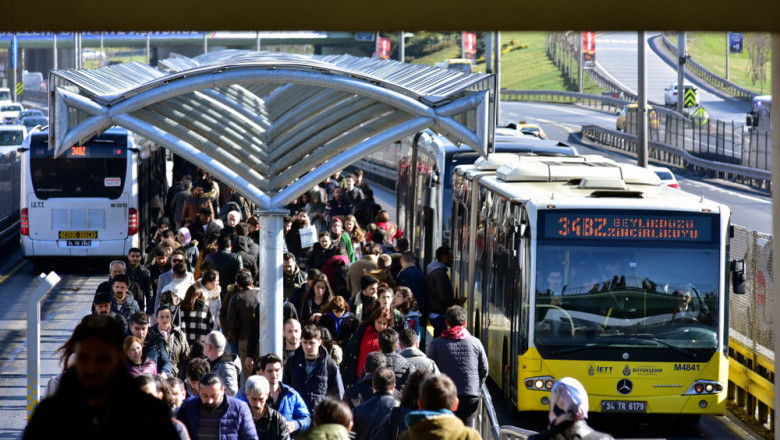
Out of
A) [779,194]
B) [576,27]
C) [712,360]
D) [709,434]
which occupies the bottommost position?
[709,434]

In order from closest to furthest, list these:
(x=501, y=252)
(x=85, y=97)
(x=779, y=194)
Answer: (x=779, y=194) < (x=85, y=97) < (x=501, y=252)

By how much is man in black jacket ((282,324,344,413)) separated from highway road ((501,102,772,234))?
19724 millimetres

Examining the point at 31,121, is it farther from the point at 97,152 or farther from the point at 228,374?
the point at 228,374

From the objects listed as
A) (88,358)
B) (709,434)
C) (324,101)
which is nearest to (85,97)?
(324,101)

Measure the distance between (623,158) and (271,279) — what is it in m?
43.7

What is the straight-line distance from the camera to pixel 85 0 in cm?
370

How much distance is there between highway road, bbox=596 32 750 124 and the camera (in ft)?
248

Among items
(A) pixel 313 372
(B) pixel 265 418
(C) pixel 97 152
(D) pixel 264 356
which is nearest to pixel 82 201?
(C) pixel 97 152

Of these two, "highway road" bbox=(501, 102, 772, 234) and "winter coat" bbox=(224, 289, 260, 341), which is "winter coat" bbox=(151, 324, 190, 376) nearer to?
"winter coat" bbox=(224, 289, 260, 341)

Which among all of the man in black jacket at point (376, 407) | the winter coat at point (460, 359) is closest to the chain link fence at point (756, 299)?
the winter coat at point (460, 359)

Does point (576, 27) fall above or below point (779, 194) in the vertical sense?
above

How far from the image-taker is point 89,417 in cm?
389

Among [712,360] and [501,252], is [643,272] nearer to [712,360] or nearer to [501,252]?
[712,360]

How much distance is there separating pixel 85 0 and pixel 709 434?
10.9 metres
